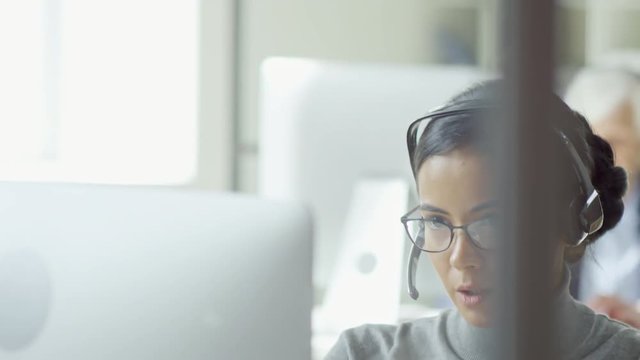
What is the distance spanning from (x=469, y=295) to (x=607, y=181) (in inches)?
6.7

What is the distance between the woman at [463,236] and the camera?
70 centimetres

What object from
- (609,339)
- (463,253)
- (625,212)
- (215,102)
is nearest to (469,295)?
(463,253)

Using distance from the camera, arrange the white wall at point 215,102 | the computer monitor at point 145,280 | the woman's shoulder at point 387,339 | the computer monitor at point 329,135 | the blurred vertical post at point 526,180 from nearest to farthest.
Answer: the blurred vertical post at point 526,180 → the computer monitor at point 145,280 → the woman's shoulder at point 387,339 → the computer monitor at point 329,135 → the white wall at point 215,102

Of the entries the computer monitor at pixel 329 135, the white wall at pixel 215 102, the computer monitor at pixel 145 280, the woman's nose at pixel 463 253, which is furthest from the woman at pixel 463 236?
the white wall at pixel 215 102

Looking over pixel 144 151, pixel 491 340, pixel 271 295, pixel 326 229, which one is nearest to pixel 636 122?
pixel 326 229

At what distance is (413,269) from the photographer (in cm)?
79

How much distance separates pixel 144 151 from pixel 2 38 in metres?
0.50

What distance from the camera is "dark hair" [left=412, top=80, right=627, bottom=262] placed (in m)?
0.72

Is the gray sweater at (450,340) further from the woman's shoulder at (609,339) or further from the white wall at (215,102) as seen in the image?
the white wall at (215,102)

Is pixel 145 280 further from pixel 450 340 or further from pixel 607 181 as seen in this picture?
pixel 607 181

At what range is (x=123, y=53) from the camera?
8.78 ft

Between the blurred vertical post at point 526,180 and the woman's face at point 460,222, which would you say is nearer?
the blurred vertical post at point 526,180

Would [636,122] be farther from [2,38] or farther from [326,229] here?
[2,38]

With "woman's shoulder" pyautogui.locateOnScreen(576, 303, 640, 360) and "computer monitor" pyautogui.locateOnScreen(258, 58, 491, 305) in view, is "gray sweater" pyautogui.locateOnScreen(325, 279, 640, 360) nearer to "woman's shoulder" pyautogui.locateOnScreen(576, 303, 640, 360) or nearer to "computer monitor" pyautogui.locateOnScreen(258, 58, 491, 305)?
"woman's shoulder" pyautogui.locateOnScreen(576, 303, 640, 360)
